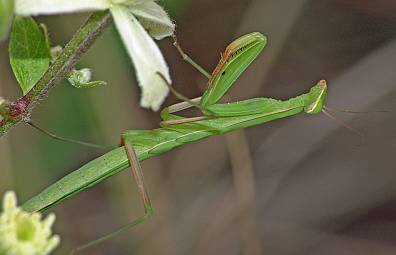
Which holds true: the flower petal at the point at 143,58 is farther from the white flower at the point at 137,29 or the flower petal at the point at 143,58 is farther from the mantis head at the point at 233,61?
the mantis head at the point at 233,61

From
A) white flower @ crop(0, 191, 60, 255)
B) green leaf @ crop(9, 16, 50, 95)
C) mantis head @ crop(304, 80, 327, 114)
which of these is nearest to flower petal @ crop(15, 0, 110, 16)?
green leaf @ crop(9, 16, 50, 95)

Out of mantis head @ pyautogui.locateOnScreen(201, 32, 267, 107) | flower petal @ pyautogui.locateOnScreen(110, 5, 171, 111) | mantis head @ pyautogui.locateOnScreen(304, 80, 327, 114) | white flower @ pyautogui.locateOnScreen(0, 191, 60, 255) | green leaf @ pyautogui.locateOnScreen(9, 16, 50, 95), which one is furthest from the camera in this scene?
mantis head @ pyautogui.locateOnScreen(304, 80, 327, 114)

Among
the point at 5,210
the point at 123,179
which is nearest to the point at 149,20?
the point at 5,210

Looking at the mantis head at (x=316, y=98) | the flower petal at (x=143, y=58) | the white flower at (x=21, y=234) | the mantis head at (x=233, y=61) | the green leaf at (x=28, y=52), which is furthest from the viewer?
the mantis head at (x=316, y=98)

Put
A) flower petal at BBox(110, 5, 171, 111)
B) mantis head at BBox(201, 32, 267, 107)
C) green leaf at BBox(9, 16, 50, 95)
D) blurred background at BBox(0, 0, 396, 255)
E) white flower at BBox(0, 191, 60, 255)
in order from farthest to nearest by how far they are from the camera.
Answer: blurred background at BBox(0, 0, 396, 255)
mantis head at BBox(201, 32, 267, 107)
green leaf at BBox(9, 16, 50, 95)
flower petal at BBox(110, 5, 171, 111)
white flower at BBox(0, 191, 60, 255)

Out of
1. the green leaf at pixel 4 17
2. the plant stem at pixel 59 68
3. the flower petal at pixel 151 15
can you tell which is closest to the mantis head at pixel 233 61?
the flower petal at pixel 151 15

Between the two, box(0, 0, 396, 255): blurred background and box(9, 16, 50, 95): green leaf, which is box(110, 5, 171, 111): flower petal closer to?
box(9, 16, 50, 95): green leaf
